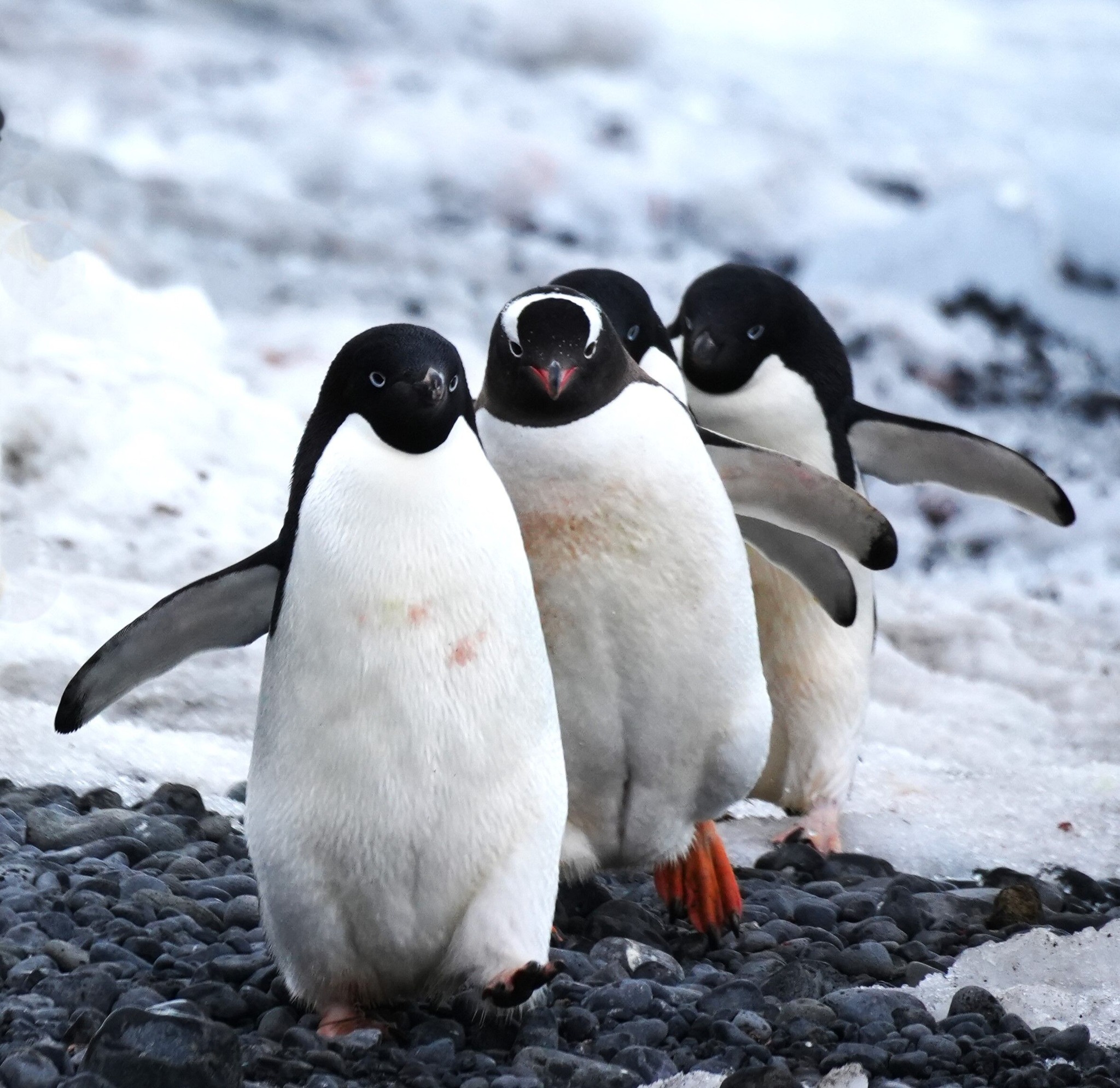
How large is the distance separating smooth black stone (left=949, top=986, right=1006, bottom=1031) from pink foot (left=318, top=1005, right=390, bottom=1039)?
62 cm

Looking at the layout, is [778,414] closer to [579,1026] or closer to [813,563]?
[813,563]

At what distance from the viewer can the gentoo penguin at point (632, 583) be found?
1.95 m

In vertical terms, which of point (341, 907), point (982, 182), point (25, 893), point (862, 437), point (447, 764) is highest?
point (982, 182)

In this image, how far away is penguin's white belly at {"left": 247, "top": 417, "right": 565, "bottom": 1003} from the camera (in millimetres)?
1616

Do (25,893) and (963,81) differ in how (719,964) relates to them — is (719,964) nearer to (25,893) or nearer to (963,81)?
(25,893)

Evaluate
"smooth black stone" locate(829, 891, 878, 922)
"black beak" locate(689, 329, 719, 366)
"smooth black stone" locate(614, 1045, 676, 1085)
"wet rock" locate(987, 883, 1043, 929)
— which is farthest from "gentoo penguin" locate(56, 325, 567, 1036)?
"black beak" locate(689, 329, 719, 366)

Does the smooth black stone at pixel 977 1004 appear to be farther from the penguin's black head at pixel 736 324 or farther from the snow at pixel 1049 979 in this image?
the penguin's black head at pixel 736 324

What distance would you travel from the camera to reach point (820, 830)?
2654 millimetres

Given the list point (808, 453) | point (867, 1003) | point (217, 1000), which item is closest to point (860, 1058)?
point (867, 1003)

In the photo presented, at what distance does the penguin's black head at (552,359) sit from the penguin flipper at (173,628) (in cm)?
38

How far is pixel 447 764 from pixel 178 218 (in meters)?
5.01

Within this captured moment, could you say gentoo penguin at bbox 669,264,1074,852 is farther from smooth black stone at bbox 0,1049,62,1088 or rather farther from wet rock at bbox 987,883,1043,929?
smooth black stone at bbox 0,1049,62,1088

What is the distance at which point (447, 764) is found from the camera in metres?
1.62

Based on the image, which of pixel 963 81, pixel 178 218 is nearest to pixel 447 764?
pixel 178 218
